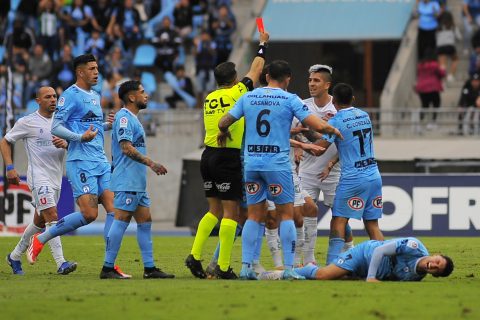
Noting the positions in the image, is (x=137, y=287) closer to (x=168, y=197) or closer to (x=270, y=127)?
(x=270, y=127)

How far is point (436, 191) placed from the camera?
1000 inches

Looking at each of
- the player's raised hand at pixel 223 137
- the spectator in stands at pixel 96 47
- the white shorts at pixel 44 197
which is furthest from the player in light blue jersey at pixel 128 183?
the spectator in stands at pixel 96 47

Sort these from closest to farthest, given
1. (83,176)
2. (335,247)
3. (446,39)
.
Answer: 1. (335,247)
2. (83,176)
3. (446,39)

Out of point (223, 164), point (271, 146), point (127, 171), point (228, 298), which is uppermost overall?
point (271, 146)

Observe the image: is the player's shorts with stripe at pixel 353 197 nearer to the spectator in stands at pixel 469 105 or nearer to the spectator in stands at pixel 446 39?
the spectator in stands at pixel 469 105

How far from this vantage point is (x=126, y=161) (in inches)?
590

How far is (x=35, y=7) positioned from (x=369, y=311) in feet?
87.2

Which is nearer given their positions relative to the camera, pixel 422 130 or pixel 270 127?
pixel 270 127

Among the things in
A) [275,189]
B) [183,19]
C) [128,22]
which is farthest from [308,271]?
[128,22]

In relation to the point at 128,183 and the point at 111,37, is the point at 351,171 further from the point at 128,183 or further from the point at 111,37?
the point at 111,37

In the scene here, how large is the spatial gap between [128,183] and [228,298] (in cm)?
299

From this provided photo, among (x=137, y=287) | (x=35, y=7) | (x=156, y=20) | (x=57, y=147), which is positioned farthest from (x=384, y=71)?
(x=137, y=287)

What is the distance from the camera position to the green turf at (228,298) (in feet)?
36.9

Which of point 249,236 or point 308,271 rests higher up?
point 249,236
